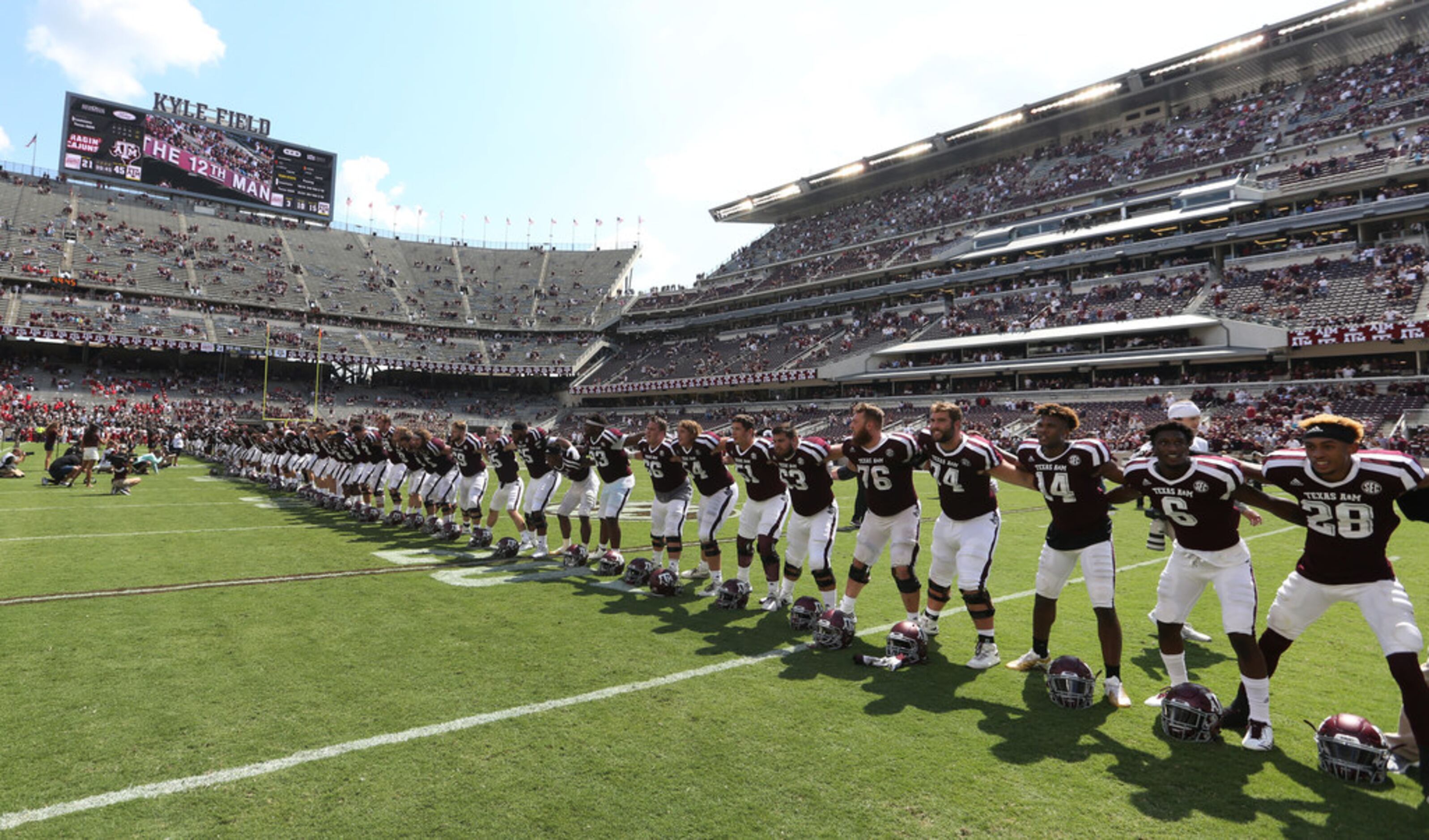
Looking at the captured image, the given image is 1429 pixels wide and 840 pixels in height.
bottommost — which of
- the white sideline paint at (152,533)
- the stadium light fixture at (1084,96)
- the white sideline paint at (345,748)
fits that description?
the white sideline paint at (152,533)

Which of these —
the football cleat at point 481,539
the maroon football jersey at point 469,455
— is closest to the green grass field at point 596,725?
the football cleat at point 481,539

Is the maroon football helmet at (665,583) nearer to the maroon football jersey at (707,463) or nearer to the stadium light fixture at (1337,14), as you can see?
the maroon football jersey at (707,463)

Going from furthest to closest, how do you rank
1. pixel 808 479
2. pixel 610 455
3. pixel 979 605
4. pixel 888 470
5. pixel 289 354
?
pixel 289 354 → pixel 610 455 → pixel 808 479 → pixel 888 470 → pixel 979 605

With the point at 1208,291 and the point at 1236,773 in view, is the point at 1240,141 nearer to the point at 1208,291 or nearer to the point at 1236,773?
the point at 1208,291

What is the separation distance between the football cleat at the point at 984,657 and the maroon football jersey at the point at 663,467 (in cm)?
466

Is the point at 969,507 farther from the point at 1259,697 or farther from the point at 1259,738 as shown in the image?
the point at 1259,738

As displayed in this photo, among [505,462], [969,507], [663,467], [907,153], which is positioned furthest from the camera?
[907,153]

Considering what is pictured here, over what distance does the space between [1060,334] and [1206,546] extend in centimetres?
3893

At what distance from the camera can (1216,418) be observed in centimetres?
3084

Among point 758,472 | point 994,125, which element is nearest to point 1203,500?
point 758,472

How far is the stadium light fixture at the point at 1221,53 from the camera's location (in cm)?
4519

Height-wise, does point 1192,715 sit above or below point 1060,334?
below

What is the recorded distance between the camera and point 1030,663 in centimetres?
623

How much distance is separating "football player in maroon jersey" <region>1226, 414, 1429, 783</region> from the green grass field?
77 cm
